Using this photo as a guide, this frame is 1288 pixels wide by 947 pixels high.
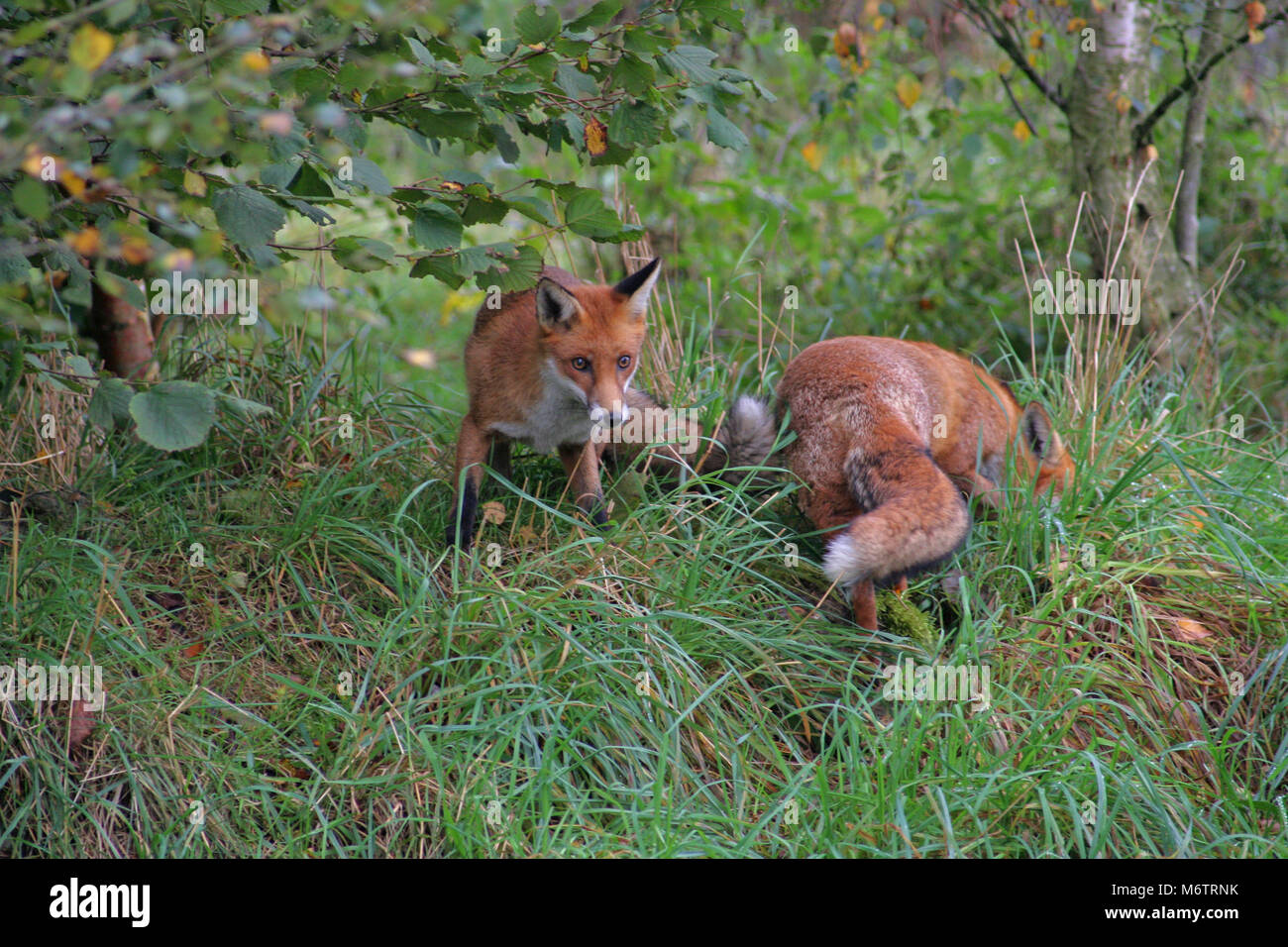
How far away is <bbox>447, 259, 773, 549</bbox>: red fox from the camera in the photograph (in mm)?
4129

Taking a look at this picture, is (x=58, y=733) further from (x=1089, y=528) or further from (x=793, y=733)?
(x=1089, y=528)

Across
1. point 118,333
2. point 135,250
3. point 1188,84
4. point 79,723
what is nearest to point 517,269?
point 135,250

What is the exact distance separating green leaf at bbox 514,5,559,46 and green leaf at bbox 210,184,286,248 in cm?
90

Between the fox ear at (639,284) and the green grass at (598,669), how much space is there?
31.1 inches

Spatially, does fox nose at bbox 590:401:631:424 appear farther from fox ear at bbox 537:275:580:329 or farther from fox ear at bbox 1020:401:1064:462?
fox ear at bbox 1020:401:1064:462

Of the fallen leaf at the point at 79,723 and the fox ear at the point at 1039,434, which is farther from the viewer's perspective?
the fox ear at the point at 1039,434

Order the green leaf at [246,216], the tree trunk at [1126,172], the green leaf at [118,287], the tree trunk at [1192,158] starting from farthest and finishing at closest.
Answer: the tree trunk at [1192,158] < the tree trunk at [1126,172] < the green leaf at [246,216] < the green leaf at [118,287]

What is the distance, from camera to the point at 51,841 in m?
3.09

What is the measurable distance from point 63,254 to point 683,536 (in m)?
2.31

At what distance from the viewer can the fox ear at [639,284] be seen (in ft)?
14.1

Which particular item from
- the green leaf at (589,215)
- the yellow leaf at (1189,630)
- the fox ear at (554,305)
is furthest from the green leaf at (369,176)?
the yellow leaf at (1189,630)

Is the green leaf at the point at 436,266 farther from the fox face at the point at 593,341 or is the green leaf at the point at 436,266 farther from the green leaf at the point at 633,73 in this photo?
the green leaf at the point at 633,73

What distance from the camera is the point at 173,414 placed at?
2.94 metres
